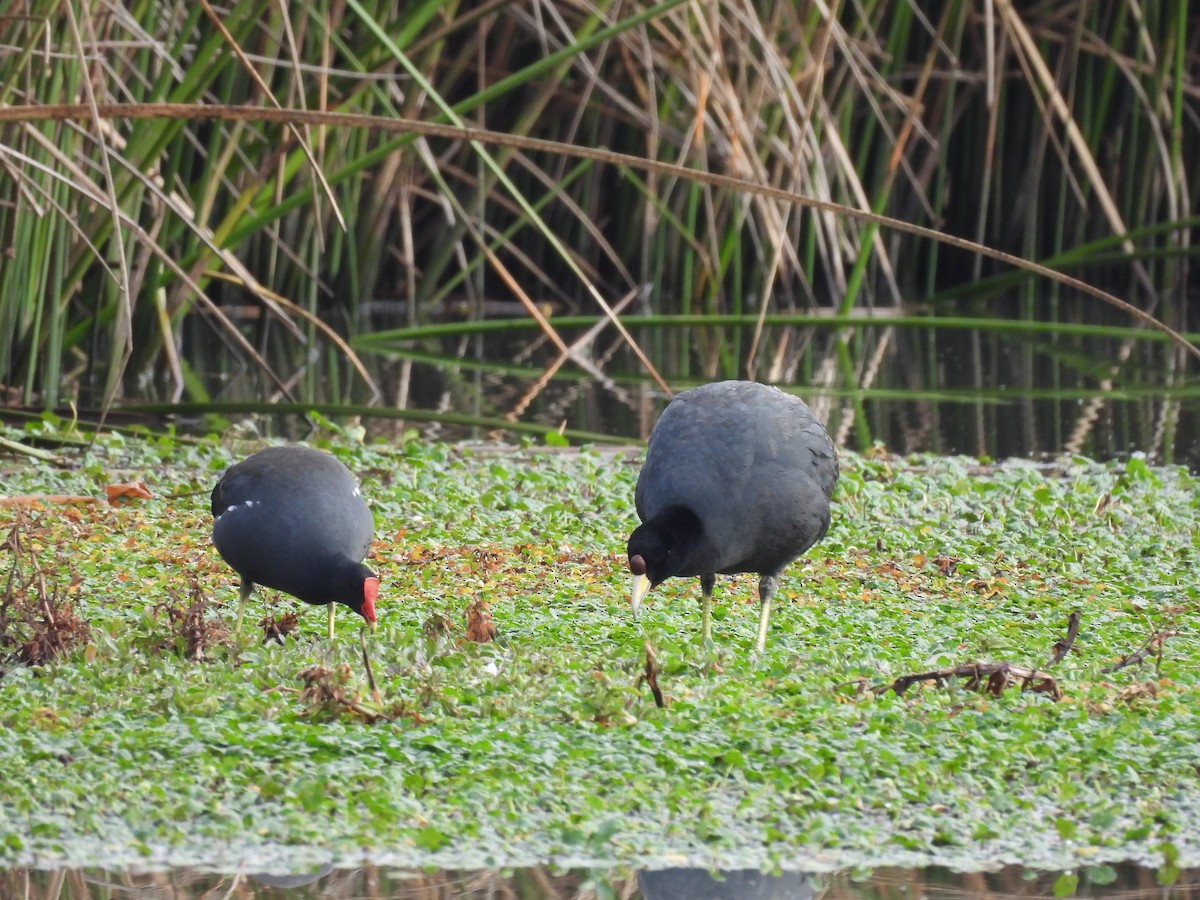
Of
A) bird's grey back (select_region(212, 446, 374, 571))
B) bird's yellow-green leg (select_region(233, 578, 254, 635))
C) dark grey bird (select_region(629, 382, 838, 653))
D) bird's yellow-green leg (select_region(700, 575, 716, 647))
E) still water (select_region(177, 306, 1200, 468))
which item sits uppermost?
dark grey bird (select_region(629, 382, 838, 653))

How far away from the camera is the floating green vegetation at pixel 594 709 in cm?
310

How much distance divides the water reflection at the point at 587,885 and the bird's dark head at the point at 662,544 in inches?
51.1

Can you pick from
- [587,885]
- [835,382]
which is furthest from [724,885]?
[835,382]

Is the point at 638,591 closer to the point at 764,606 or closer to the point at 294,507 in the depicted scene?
the point at 764,606

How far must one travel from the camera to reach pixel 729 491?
429cm

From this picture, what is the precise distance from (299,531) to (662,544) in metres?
0.82

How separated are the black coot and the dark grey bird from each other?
65 cm

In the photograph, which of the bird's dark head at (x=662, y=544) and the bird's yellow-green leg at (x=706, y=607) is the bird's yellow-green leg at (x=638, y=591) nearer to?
the bird's dark head at (x=662, y=544)

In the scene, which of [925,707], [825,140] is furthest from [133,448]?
[825,140]

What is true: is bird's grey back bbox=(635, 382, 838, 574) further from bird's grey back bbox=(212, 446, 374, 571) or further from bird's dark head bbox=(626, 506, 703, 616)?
bird's grey back bbox=(212, 446, 374, 571)

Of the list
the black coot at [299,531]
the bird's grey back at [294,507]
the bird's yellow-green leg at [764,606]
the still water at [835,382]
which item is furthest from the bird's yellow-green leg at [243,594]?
the still water at [835,382]

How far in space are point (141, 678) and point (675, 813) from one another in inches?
48.7

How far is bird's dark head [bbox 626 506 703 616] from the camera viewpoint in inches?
166

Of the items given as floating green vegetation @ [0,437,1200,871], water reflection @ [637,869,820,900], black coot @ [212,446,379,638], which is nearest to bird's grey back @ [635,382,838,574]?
floating green vegetation @ [0,437,1200,871]
